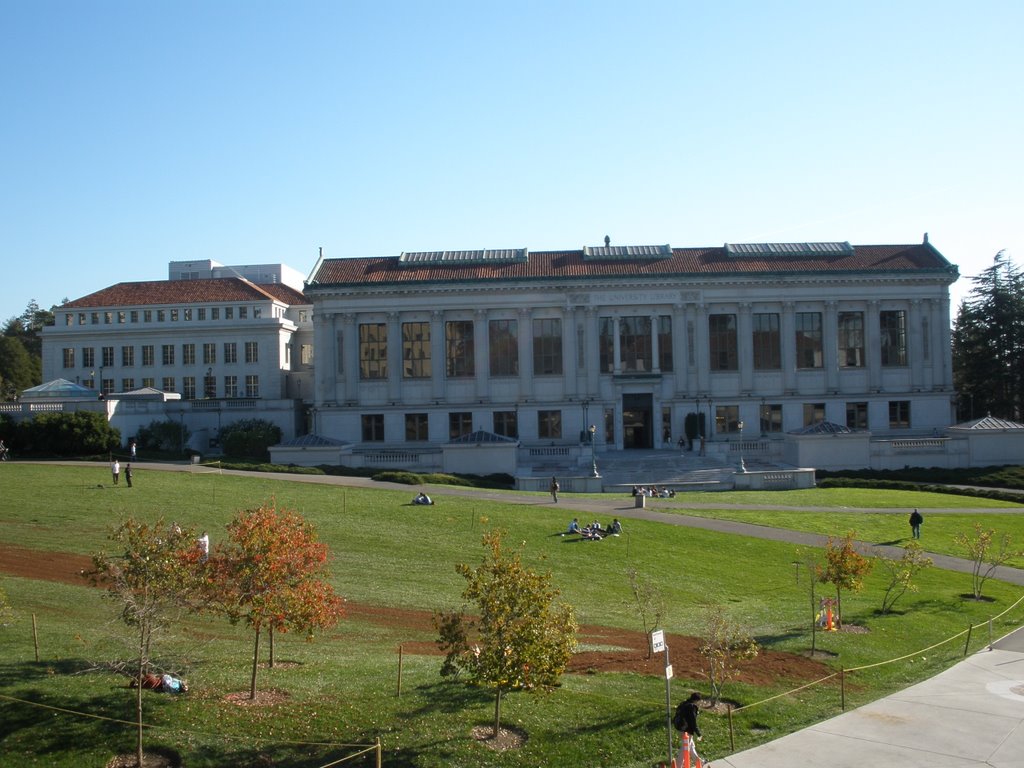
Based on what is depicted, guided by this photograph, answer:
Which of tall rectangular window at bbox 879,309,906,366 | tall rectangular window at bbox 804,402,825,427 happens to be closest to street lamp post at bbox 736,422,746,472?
tall rectangular window at bbox 804,402,825,427

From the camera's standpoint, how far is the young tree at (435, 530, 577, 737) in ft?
55.1

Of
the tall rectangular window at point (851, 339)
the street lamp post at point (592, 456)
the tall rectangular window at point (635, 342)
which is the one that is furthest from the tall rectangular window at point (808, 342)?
the street lamp post at point (592, 456)

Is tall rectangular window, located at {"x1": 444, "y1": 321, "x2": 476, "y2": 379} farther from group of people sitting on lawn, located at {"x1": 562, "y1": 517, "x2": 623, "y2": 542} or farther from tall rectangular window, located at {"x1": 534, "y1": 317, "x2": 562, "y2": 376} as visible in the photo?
group of people sitting on lawn, located at {"x1": 562, "y1": 517, "x2": 623, "y2": 542}

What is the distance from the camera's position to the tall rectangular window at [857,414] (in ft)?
261

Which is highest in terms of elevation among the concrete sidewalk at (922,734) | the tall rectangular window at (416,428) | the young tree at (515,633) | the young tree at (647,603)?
the tall rectangular window at (416,428)

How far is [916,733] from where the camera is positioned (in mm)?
17422

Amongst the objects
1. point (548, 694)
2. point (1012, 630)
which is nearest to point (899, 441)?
point (1012, 630)

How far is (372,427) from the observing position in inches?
3110

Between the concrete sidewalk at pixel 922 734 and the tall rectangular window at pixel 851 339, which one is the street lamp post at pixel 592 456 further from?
the concrete sidewalk at pixel 922 734

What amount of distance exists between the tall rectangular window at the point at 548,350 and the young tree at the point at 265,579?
60.5 m

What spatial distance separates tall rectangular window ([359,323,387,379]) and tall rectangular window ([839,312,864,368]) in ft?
136

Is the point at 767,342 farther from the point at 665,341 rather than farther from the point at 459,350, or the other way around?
the point at 459,350

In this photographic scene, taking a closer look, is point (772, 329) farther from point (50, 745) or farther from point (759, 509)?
point (50, 745)

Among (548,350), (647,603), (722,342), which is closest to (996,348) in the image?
(722,342)
